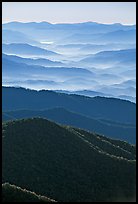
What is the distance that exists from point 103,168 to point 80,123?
232 ft

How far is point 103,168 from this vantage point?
124ft

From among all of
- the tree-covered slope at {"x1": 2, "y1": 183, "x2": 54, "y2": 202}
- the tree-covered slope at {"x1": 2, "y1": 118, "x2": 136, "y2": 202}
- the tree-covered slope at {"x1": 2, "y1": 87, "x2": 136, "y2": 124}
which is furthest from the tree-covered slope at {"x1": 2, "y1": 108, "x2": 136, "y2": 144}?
the tree-covered slope at {"x1": 2, "y1": 183, "x2": 54, "y2": 202}

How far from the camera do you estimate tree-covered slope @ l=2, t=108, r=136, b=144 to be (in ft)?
344

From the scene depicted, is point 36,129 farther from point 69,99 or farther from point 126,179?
point 69,99

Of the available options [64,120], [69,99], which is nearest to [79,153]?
[64,120]

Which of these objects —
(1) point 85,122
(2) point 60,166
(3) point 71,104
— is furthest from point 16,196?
(3) point 71,104

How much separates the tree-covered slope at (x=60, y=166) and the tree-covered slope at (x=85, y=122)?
197ft

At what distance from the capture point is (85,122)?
110m

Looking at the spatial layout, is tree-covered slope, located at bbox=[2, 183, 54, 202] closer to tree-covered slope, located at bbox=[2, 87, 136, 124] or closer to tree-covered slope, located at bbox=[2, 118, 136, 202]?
tree-covered slope, located at bbox=[2, 118, 136, 202]

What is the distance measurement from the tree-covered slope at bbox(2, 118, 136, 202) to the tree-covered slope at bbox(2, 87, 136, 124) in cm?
8288

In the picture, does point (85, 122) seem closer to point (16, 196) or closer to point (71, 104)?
point (71, 104)

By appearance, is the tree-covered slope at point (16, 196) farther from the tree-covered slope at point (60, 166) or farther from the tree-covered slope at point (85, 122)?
the tree-covered slope at point (85, 122)

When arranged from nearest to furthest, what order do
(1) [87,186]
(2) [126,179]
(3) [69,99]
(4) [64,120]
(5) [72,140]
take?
(1) [87,186], (2) [126,179], (5) [72,140], (4) [64,120], (3) [69,99]

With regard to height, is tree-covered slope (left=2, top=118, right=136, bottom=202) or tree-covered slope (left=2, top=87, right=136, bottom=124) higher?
tree-covered slope (left=2, top=87, right=136, bottom=124)
